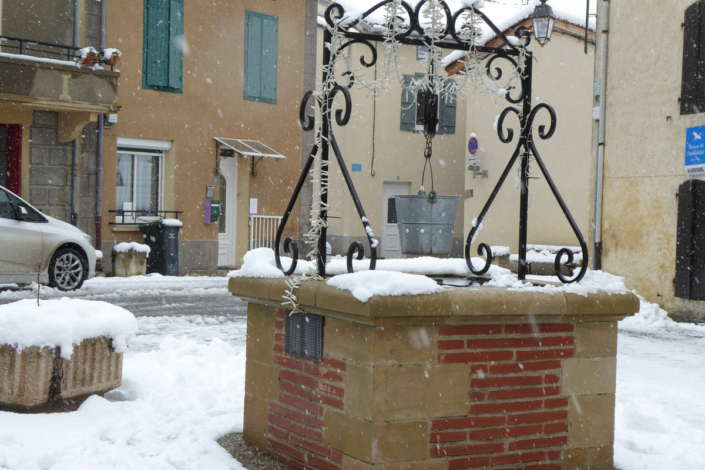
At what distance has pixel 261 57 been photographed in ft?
55.2

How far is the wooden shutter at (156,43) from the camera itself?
15.2 metres

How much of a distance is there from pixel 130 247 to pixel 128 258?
21 centimetres

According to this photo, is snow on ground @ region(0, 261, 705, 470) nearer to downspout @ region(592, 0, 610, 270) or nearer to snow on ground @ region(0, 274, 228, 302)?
snow on ground @ region(0, 274, 228, 302)

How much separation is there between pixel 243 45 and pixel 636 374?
40.6 feet

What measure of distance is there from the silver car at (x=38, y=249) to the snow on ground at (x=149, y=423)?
17.1ft

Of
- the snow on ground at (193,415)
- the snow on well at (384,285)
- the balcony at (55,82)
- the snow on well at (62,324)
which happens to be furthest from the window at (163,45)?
the snow on well at (384,285)

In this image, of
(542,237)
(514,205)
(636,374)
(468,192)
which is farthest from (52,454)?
(468,192)

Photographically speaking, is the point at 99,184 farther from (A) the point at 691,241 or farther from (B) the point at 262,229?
(A) the point at 691,241

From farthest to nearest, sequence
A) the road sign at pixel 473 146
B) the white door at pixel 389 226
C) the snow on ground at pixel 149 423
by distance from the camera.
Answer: the white door at pixel 389 226 < the road sign at pixel 473 146 < the snow on ground at pixel 149 423

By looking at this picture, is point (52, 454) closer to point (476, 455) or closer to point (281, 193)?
point (476, 455)

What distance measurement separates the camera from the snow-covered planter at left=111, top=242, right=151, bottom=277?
1399cm

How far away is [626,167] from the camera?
454 inches

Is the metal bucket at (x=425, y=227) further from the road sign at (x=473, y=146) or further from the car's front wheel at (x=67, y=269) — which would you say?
the road sign at (x=473, y=146)

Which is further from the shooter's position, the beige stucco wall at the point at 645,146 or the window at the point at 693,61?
the beige stucco wall at the point at 645,146
